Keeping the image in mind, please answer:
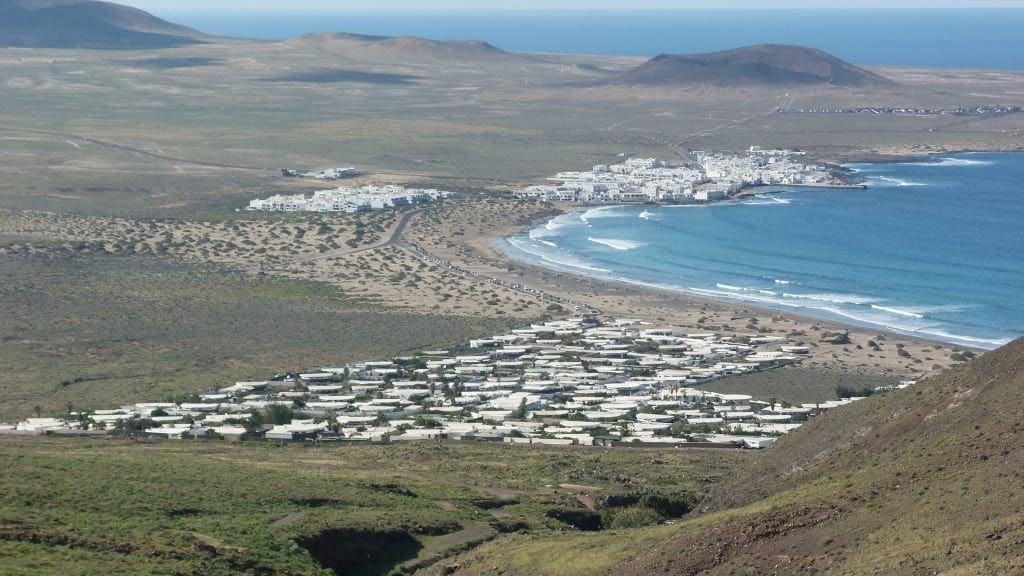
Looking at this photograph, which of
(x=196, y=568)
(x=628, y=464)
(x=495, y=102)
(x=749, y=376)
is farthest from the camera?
(x=495, y=102)

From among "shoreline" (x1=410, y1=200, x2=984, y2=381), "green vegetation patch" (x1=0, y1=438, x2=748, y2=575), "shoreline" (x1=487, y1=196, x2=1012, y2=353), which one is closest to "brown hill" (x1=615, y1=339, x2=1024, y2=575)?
"green vegetation patch" (x1=0, y1=438, x2=748, y2=575)

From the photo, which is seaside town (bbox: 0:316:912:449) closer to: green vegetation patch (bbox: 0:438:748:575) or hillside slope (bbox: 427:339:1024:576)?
green vegetation patch (bbox: 0:438:748:575)

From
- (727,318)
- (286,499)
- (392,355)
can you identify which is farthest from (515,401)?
(727,318)

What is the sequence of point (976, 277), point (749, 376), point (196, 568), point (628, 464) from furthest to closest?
point (976, 277)
point (749, 376)
point (628, 464)
point (196, 568)

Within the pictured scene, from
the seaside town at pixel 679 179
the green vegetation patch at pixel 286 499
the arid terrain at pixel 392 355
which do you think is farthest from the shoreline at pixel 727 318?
the seaside town at pixel 679 179

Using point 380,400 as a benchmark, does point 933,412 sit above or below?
above

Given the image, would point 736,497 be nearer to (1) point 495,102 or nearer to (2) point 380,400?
(2) point 380,400

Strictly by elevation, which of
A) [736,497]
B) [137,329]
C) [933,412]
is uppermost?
[933,412]

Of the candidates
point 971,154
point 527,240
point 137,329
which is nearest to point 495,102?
point 971,154
